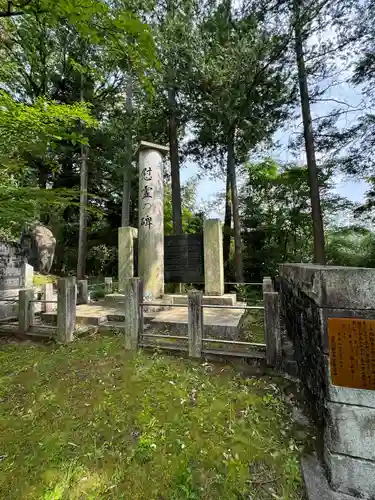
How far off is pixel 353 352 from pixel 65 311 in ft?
13.4

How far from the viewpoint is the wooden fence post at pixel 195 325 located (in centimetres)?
354

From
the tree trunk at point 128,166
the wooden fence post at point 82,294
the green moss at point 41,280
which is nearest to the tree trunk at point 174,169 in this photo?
the tree trunk at point 128,166

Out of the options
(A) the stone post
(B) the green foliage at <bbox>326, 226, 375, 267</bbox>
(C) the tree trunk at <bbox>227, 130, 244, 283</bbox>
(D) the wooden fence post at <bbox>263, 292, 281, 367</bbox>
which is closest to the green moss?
(A) the stone post

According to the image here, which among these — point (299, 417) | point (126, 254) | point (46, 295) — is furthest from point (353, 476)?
point (46, 295)

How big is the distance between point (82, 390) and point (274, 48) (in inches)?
443

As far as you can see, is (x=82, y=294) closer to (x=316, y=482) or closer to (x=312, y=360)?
(x=312, y=360)

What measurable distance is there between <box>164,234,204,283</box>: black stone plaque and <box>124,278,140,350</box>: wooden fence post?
2671 mm

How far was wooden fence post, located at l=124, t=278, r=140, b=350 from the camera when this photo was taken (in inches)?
155

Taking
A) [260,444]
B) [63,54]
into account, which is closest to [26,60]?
[63,54]

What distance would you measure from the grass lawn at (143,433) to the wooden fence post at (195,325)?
0.18m

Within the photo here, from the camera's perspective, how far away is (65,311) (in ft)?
14.1

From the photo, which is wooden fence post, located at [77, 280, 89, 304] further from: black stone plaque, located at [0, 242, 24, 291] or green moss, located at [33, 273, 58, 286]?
black stone plaque, located at [0, 242, 24, 291]

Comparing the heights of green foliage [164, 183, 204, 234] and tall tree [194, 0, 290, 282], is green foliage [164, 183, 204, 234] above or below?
below

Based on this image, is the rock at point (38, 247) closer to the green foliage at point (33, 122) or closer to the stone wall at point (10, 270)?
the stone wall at point (10, 270)
